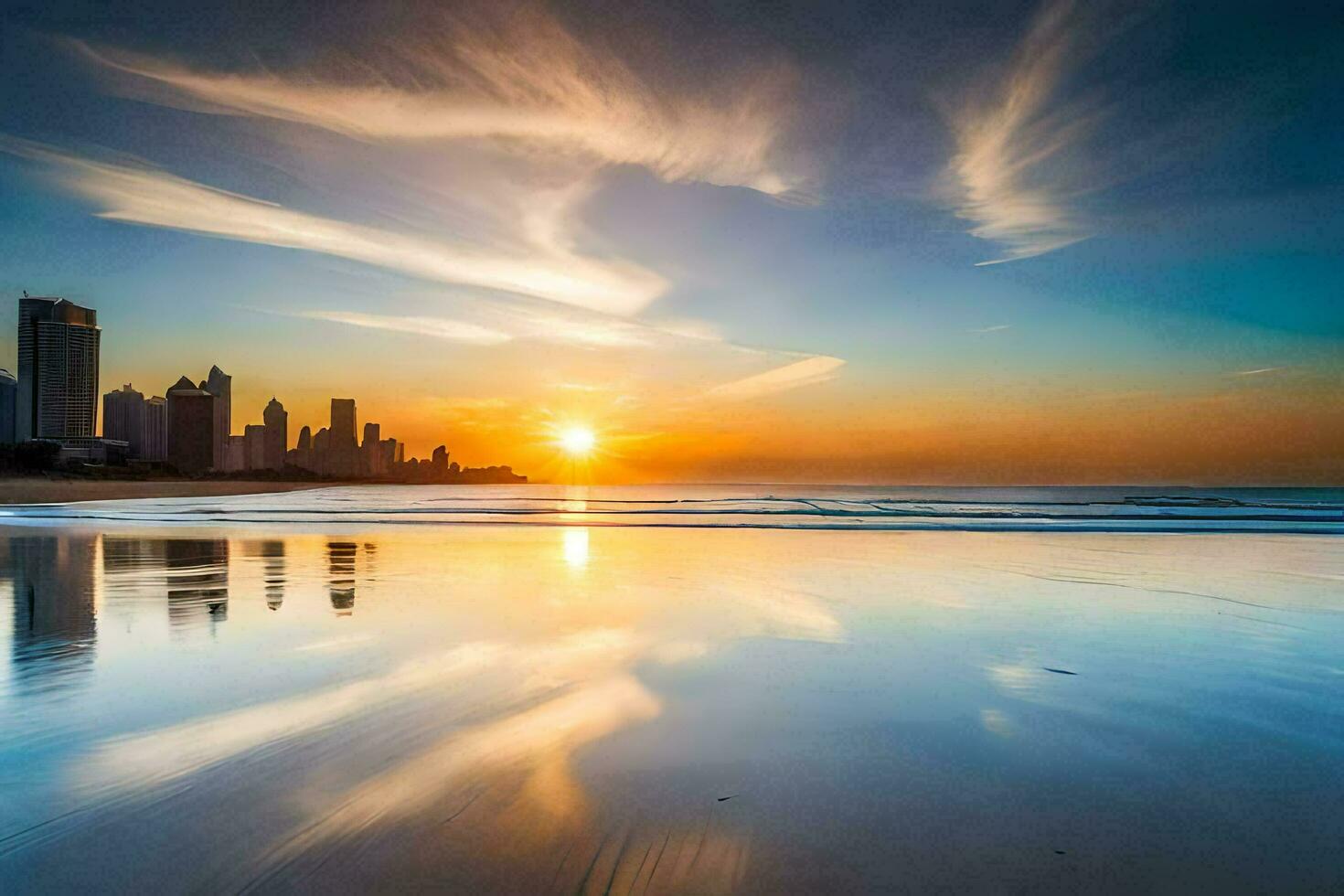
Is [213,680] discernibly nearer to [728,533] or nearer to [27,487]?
[728,533]

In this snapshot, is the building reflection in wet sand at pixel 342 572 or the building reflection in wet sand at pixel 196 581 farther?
the building reflection in wet sand at pixel 342 572

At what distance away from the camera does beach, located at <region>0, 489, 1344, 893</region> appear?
121 inches

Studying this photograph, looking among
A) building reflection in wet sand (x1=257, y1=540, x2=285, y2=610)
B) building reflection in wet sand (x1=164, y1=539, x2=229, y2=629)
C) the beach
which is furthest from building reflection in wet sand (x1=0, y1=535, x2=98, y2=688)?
building reflection in wet sand (x1=257, y1=540, x2=285, y2=610)

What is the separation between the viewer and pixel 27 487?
58.5 metres

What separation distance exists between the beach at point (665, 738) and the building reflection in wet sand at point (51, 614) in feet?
0.26

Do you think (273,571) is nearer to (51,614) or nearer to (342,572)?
(342,572)

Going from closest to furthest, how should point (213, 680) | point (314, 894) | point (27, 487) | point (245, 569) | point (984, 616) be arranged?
1. point (314, 894)
2. point (213, 680)
3. point (984, 616)
4. point (245, 569)
5. point (27, 487)

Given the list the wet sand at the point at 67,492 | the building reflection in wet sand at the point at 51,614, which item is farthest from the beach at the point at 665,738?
the wet sand at the point at 67,492

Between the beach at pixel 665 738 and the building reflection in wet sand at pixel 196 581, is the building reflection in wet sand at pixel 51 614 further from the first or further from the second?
the building reflection in wet sand at pixel 196 581

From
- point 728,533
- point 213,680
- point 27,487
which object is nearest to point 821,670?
point 213,680

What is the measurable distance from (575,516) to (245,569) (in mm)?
19886

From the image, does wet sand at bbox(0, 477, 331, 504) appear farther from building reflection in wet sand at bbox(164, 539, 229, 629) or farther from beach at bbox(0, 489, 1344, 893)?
beach at bbox(0, 489, 1344, 893)

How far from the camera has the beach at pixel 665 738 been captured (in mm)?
3074

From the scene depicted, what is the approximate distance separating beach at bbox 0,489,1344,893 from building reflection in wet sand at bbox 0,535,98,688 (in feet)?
0.26
